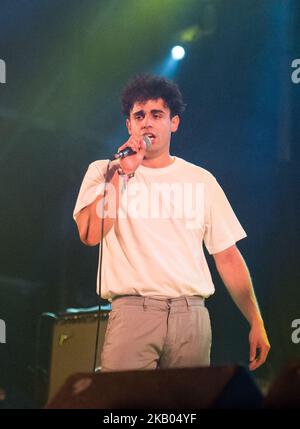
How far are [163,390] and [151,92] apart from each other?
6.17ft

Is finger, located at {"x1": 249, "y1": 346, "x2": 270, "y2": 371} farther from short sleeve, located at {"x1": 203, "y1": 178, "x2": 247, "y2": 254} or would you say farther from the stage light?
the stage light

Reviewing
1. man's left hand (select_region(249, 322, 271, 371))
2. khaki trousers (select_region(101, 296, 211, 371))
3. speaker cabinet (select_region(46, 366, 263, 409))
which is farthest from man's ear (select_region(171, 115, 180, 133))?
speaker cabinet (select_region(46, 366, 263, 409))

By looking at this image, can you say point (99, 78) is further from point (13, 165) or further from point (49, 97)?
point (13, 165)

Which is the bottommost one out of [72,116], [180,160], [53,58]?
[180,160]

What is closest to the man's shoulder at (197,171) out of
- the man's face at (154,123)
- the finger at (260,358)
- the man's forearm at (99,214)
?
the man's face at (154,123)

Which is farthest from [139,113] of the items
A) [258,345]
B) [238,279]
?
[258,345]

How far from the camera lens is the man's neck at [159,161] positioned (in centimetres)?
342

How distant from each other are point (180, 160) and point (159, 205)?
0.27 m

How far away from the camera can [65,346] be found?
3.58 metres

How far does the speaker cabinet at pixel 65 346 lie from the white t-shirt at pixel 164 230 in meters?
0.33

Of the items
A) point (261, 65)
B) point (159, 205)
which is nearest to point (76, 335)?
point (159, 205)

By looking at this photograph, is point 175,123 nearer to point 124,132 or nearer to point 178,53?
point 124,132

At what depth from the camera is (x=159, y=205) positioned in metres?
3.39
